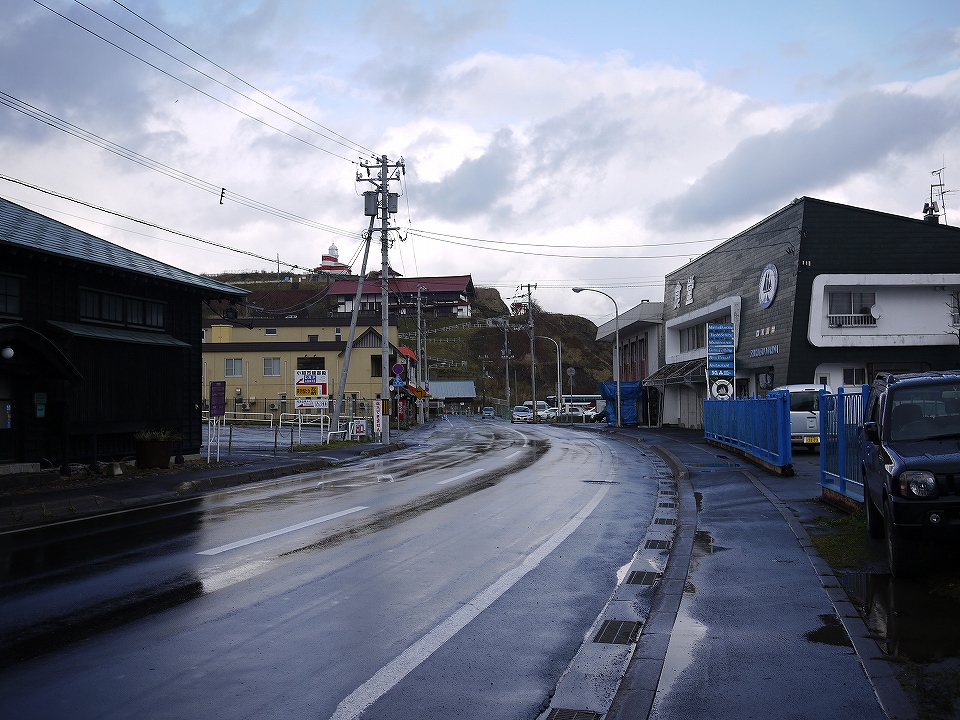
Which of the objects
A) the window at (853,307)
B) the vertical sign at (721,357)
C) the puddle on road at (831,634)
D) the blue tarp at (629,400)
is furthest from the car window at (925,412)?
the blue tarp at (629,400)

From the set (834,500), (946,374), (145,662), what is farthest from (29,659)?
(834,500)

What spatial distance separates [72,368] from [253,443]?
637 inches

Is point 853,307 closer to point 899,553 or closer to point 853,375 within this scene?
point 853,375

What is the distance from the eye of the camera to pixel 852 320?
35719mm

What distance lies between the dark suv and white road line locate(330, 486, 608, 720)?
138 inches

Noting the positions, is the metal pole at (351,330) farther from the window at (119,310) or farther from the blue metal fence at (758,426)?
the blue metal fence at (758,426)

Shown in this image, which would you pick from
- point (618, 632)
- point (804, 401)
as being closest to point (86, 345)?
point (618, 632)

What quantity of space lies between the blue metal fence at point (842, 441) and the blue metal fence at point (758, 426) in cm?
401

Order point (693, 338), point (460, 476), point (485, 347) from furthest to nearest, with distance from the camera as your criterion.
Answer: point (485, 347) → point (693, 338) → point (460, 476)

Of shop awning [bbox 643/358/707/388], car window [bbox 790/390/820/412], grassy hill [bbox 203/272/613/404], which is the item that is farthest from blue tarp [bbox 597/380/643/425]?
grassy hill [bbox 203/272/613/404]

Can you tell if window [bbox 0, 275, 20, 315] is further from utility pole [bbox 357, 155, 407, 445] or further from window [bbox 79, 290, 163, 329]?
utility pole [bbox 357, 155, 407, 445]

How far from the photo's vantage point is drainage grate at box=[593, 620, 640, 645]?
6.03m

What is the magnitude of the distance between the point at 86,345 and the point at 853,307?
101 feet

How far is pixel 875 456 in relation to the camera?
862cm
